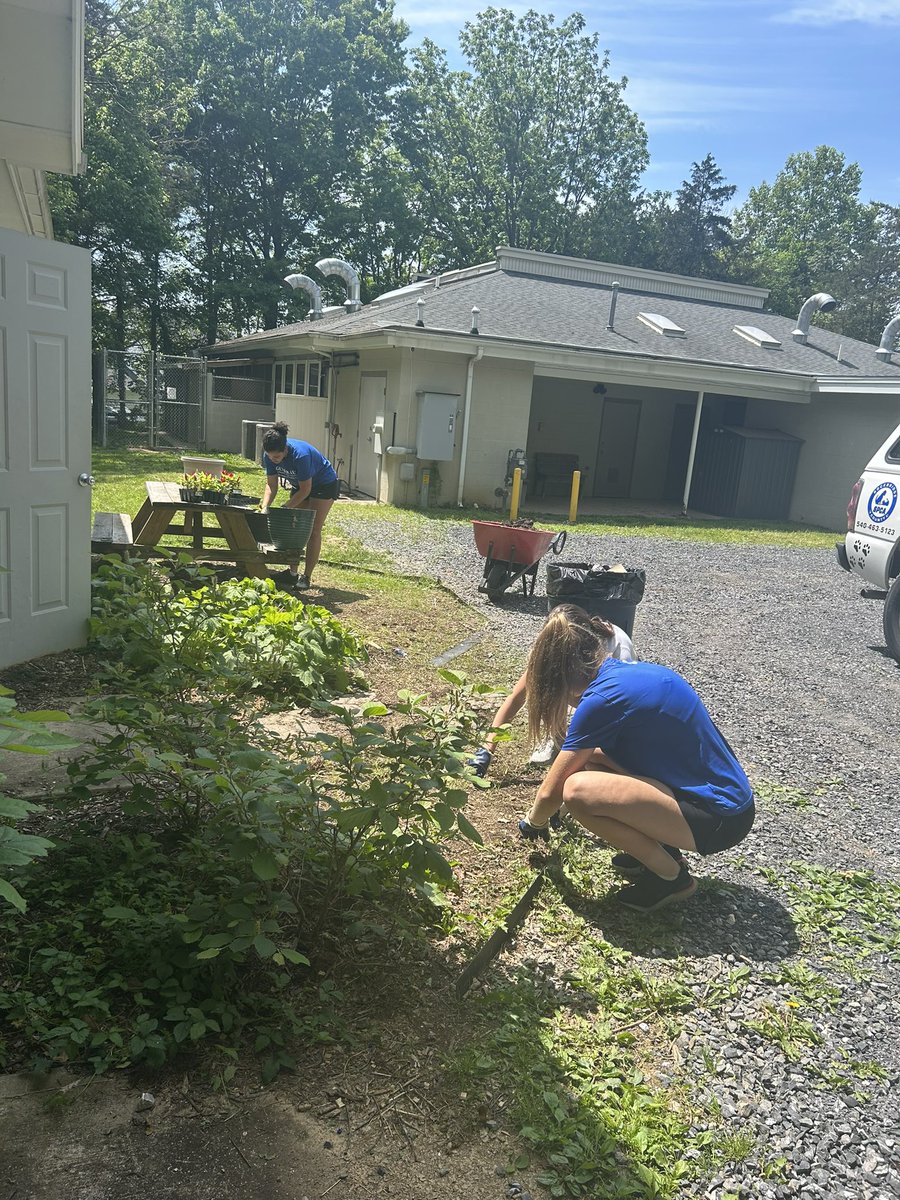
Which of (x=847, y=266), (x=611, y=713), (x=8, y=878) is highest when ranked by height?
(x=847, y=266)

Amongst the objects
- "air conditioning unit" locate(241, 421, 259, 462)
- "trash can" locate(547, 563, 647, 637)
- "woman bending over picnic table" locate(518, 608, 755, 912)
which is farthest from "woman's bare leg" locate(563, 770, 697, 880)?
"air conditioning unit" locate(241, 421, 259, 462)

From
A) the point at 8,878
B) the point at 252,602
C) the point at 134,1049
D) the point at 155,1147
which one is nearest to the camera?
the point at 155,1147

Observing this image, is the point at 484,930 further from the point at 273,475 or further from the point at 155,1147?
the point at 273,475

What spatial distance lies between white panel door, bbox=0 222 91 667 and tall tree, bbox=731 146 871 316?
54.1m

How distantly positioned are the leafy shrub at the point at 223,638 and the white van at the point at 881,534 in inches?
194

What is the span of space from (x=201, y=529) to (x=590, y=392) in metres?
14.6

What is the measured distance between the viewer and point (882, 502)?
8.61 metres

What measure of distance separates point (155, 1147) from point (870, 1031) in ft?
7.58

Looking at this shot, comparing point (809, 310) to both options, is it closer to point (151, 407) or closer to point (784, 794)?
point (151, 407)

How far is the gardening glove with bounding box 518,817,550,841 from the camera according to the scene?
409 cm

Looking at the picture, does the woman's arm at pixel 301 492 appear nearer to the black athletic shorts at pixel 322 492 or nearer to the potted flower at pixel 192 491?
the black athletic shorts at pixel 322 492

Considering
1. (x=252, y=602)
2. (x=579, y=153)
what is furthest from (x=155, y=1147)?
(x=579, y=153)

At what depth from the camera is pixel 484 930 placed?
3436 millimetres

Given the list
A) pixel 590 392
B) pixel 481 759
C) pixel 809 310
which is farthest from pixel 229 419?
pixel 481 759
